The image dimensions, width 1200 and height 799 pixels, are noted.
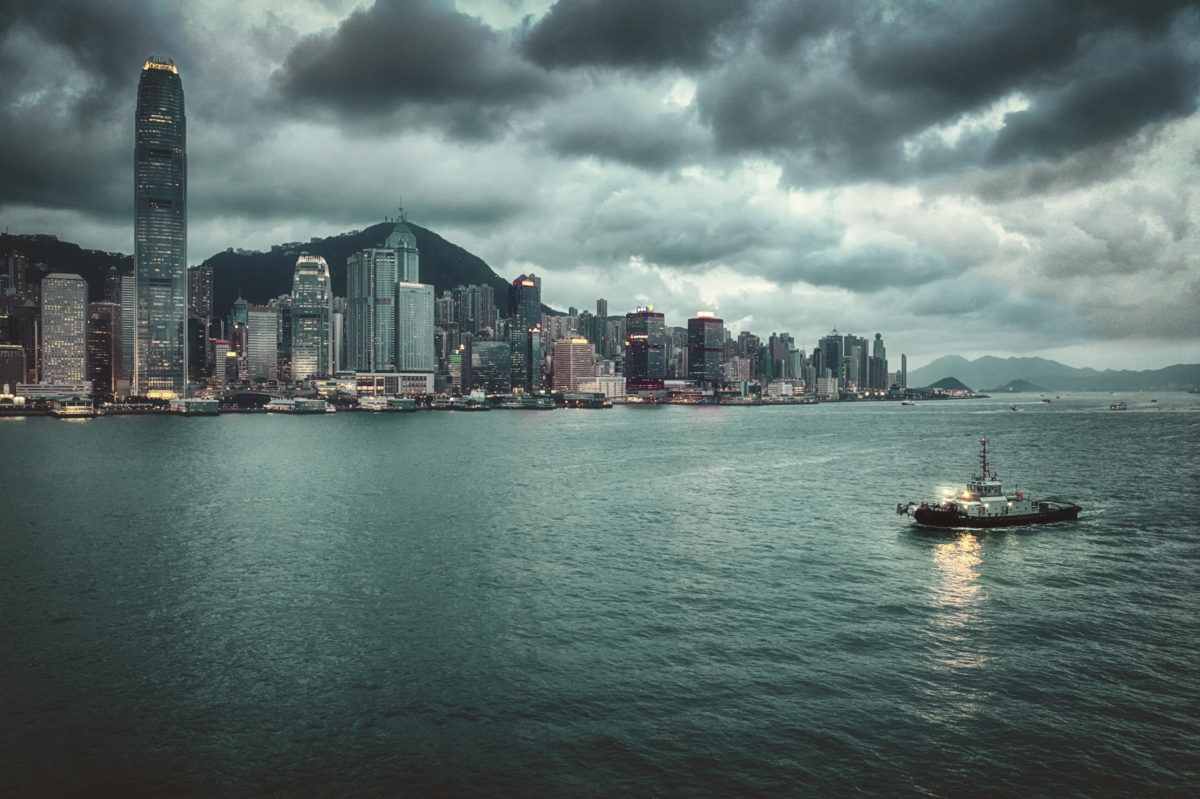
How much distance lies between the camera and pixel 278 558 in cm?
5903

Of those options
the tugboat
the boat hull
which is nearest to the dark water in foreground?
the boat hull

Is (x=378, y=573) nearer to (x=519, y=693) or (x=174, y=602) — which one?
(x=174, y=602)

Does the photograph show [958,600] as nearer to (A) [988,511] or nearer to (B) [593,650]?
(B) [593,650]

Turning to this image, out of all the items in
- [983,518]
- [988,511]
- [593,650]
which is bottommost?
[593,650]

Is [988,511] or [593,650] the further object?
[988,511]

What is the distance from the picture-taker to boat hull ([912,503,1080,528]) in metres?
69.3

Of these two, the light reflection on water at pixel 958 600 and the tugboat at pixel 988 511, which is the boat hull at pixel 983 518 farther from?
the light reflection on water at pixel 958 600

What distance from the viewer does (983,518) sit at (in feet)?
228

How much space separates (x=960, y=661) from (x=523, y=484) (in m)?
71.9

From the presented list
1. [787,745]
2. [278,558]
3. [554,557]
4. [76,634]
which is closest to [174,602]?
[76,634]

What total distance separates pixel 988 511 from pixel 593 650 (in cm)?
5149

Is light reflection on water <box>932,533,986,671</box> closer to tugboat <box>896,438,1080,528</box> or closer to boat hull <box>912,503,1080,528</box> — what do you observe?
boat hull <box>912,503,1080,528</box>

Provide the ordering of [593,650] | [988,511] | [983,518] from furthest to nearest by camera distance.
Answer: [988,511] → [983,518] → [593,650]

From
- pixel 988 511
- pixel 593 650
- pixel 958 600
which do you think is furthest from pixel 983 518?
pixel 593 650
